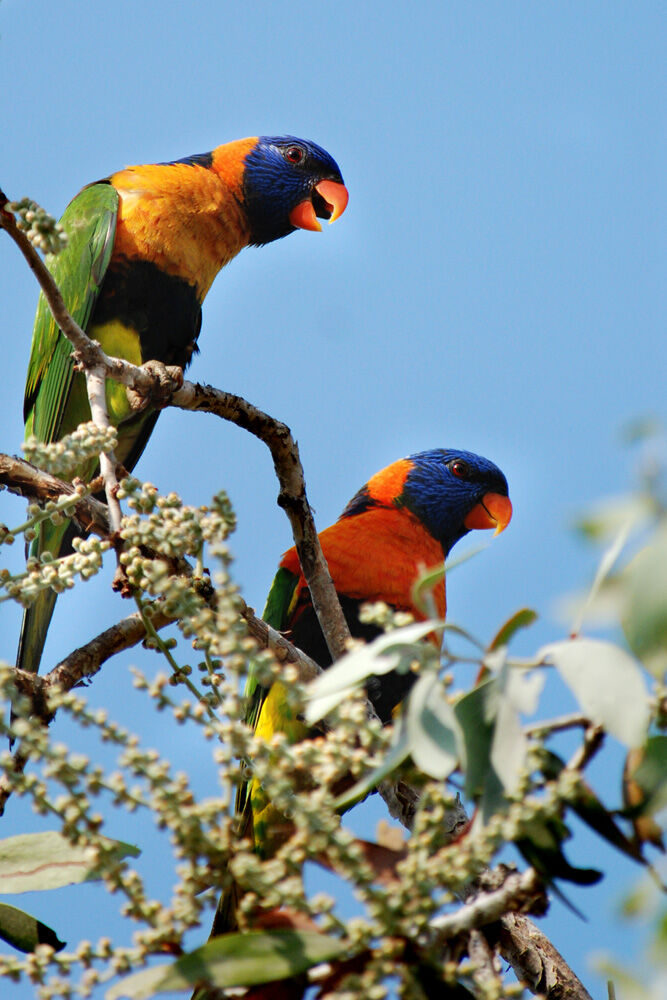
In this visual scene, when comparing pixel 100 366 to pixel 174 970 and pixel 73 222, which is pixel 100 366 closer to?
pixel 174 970

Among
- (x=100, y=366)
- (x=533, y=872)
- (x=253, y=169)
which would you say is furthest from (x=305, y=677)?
(x=253, y=169)

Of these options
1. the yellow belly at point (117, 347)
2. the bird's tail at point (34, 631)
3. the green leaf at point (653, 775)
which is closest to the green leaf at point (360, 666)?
the green leaf at point (653, 775)

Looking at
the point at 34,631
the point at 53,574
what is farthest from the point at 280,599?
the point at 53,574

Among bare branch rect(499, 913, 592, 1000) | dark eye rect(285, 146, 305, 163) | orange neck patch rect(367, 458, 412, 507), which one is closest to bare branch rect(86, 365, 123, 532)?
bare branch rect(499, 913, 592, 1000)

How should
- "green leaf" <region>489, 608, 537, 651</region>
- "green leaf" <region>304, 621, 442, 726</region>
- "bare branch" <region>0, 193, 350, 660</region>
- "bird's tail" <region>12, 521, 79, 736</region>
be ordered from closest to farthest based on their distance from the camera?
"green leaf" <region>304, 621, 442, 726</region>, "green leaf" <region>489, 608, 537, 651</region>, "bare branch" <region>0, 193, 350, 660</region>, "bird's tail" <region>12, 521, 79, 736</region>

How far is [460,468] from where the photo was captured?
3.27 meters

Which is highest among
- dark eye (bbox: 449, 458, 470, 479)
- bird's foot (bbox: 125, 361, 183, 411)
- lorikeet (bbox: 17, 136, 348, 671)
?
lorikeet (bbox: 17, 136, 348, 671)

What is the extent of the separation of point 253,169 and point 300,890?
3.18 m

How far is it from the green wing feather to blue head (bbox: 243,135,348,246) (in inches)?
26.3

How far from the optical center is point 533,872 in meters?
0.68

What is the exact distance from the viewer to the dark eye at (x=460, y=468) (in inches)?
128

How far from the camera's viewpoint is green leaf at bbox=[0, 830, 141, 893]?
2.76 feet

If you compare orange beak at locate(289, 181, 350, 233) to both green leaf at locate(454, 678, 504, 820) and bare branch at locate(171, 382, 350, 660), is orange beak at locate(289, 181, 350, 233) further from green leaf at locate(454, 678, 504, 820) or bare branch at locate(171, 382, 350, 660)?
green leaf at locate(454, 678, 504, 820)

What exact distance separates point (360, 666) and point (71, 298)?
2381mm
